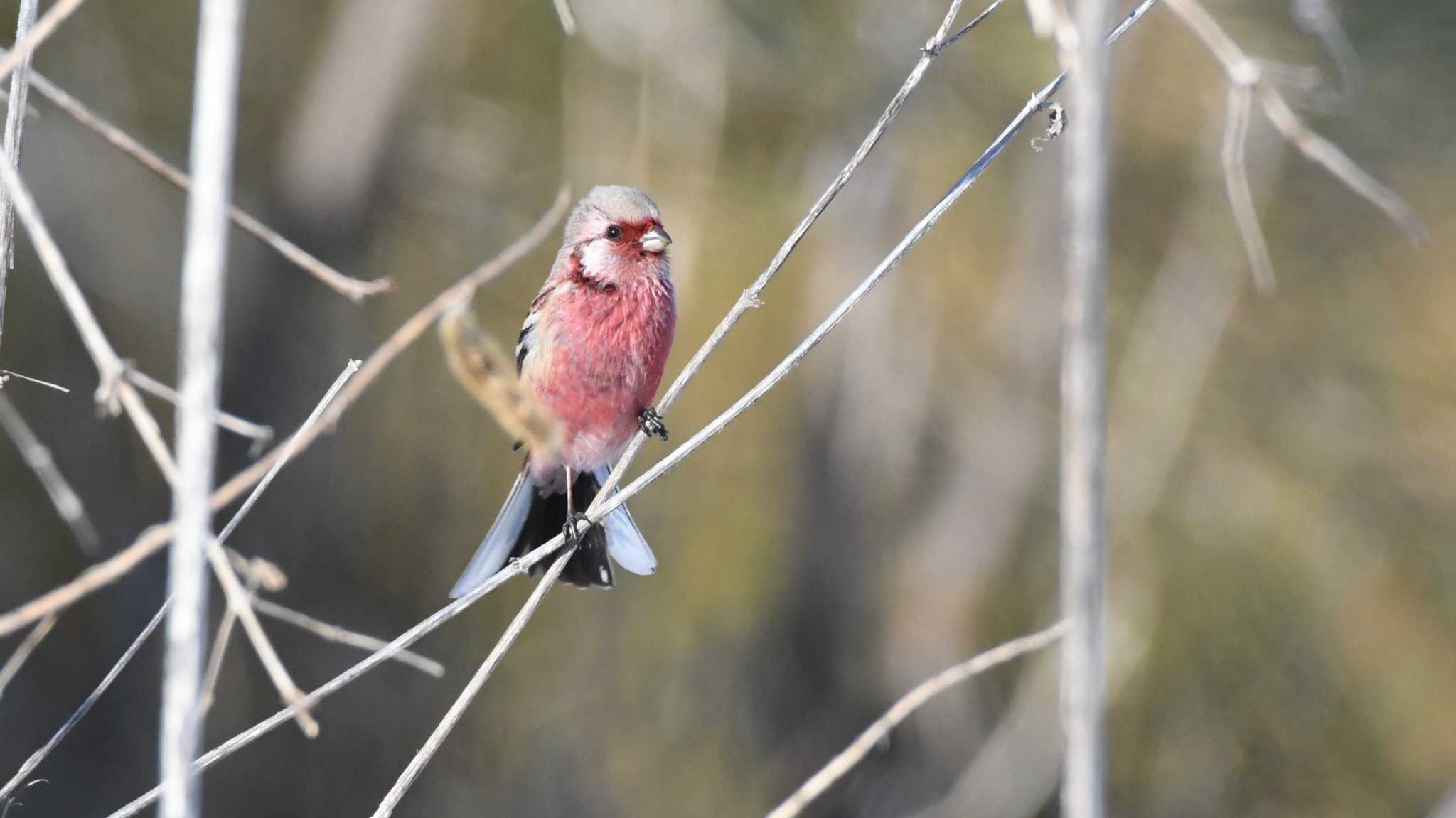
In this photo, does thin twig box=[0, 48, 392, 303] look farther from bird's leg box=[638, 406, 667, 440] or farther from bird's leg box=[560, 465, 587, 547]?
bird's leg box=[638, 406, 667, 440]

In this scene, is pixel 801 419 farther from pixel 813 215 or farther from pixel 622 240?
pixel 813 215

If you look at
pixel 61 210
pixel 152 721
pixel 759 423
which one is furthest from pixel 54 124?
pixel 759 423

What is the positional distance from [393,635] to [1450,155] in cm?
655

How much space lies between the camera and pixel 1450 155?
6.99 metres

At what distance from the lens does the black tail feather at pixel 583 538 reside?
154 inches

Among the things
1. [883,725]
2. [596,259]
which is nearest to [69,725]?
[883,725]

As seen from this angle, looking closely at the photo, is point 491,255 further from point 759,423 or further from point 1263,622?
point 1263,622

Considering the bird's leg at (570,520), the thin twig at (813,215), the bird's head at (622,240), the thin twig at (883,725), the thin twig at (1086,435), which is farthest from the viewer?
the bird's head at (622,240)

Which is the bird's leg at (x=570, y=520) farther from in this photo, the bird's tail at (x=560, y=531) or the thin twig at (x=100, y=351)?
the thin twig at (x=100, y=351)

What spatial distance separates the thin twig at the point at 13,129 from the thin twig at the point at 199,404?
65 cm

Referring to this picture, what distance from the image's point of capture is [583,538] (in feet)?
12.5

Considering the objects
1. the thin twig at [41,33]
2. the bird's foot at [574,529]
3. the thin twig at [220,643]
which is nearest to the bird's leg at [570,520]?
the bird's foot at [574,529]

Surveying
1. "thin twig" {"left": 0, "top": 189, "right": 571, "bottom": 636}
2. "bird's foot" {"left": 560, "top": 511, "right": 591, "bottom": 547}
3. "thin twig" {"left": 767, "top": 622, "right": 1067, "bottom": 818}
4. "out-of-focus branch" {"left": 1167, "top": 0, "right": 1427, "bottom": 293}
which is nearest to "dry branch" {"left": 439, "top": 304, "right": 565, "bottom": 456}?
"thin twig" {"left": 0, "top": 189, "right": 571, "bottom": 636}

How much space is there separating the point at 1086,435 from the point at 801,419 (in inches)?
255
